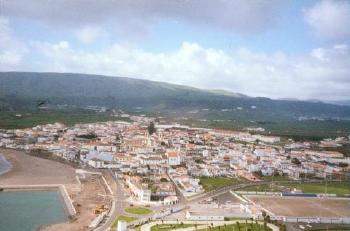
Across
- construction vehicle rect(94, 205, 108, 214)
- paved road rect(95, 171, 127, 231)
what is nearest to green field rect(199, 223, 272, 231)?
paved road rect(95, 171, 127, 231)

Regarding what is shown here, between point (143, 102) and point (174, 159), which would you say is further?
point (143, 102)

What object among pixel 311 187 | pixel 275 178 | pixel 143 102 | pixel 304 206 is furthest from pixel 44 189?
pixel 143 102

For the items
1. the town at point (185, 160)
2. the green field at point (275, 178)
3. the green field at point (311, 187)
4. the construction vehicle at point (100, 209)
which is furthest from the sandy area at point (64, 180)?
the green field at point (275, 178)

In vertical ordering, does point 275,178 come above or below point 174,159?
below

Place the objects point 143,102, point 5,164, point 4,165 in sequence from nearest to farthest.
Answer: point 4,165 → point 5,164 → point 143,102

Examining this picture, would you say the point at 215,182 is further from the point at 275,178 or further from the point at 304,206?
the point at 304,206

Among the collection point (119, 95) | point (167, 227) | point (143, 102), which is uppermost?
point (119, 95)

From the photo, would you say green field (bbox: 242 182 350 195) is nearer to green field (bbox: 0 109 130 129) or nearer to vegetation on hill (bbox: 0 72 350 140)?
green field (bbox: 0 109 130 129)
